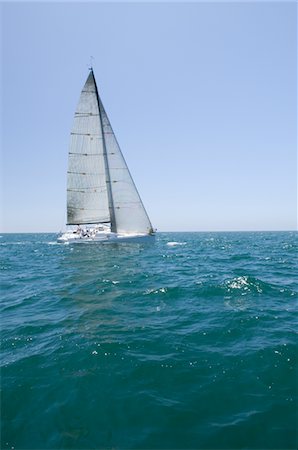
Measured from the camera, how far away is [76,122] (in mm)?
33375

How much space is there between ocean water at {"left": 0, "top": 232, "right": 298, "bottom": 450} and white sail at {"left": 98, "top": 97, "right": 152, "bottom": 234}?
23401 millimetres

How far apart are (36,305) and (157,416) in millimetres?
7346

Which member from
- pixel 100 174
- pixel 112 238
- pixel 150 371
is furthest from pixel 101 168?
pixel 150 371

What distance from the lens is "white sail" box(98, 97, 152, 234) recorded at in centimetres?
3359

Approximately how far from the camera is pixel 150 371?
17.6ft

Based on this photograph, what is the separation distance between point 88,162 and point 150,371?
105ft

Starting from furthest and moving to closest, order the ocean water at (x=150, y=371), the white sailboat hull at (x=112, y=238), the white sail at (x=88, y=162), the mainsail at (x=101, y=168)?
the mainsail at (x=101, y=168) → the white sail at (x=88, y=162) → the white sailboat hull at (x=112, y=238) → the ocean water at (x=150, y=371)

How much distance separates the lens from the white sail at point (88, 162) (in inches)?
1316

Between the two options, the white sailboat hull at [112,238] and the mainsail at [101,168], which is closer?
the white sailboat hull at [112,238]

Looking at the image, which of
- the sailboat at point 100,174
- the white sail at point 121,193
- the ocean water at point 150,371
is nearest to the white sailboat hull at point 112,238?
the sailboat at point 100,174

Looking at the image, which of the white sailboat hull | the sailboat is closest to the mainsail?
the sailboat

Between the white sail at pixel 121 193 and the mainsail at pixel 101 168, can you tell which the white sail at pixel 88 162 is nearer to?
the mainsail at pixel 101 168

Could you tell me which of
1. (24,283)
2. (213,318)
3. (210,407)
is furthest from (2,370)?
(24,283)

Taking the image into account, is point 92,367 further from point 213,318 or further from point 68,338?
point 213,318
